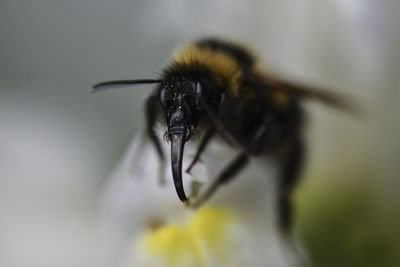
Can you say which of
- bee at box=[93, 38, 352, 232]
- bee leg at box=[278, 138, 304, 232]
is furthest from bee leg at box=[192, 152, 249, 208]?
bee leg at box=[278, 138, 304, 232]

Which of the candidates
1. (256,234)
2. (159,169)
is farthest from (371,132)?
(159,169)

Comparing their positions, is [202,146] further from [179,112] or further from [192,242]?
[192,242]

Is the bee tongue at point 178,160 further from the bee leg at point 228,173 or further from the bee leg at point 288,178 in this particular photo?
the bee leg at point 288,178

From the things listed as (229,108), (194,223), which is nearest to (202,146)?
(229,108)

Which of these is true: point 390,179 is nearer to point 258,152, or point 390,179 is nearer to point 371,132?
point 371,132

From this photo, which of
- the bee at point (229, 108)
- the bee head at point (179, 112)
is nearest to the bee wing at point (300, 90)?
the bee at point (229, 108)

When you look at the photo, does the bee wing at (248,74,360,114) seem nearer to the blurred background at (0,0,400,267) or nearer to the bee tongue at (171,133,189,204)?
the blurred background at (0,0,400,267)
